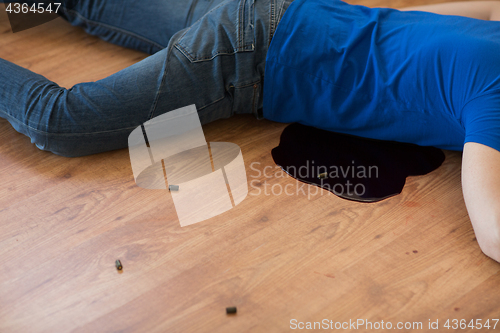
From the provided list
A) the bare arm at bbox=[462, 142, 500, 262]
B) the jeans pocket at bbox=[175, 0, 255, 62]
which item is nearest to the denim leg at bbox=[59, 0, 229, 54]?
the jeans pocket at bbox=[175, 0, 255, 62]

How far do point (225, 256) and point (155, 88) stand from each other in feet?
1.45

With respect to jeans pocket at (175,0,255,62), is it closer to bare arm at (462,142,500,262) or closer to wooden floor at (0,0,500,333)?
wooden floor at (0,0,500,333)

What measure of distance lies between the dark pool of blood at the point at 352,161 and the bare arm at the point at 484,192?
210mm

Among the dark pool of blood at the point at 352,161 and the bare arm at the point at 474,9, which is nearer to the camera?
the dark pool of blood at the point at 352,161

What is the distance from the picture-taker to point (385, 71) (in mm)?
1033

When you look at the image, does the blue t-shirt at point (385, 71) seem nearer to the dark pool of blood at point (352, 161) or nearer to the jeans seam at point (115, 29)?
the dark pool of blood at point (352, 161)

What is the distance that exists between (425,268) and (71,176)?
34.6 inches

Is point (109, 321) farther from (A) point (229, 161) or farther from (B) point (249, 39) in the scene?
(B) point (249, 39)

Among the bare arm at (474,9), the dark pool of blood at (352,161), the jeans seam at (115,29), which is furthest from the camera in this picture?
the jeans seam at (115,29)

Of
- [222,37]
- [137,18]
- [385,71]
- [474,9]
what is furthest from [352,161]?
[137,18]

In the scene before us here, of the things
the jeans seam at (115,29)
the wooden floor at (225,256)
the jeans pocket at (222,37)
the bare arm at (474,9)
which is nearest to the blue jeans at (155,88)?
the jeans pocket at (222,37)

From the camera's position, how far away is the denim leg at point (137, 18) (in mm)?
1273

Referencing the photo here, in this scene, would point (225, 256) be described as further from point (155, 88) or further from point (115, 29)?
point (115, 29)

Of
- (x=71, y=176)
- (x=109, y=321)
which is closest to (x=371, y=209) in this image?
(x=109, y=321)
